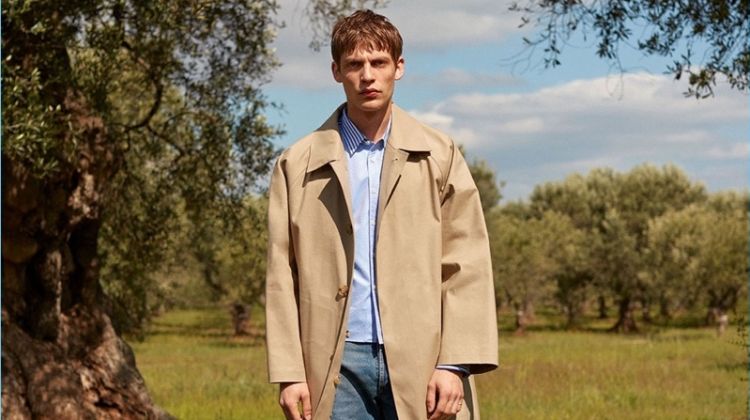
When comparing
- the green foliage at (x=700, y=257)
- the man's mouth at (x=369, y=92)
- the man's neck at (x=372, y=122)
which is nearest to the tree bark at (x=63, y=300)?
the man's neck at (x=372, y=122)

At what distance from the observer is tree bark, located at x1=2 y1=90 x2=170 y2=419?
38.2ft

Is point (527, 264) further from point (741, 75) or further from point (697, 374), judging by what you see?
point (741, 75)

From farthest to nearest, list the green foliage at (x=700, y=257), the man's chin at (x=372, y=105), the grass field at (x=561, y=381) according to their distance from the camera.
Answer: the green foliage at (x=700, y=257) < the grass field at (x=561, y=381) < the man's chin at (x=372, y=105)

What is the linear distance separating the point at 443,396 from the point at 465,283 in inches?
17.0

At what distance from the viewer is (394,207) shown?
4.27 meters

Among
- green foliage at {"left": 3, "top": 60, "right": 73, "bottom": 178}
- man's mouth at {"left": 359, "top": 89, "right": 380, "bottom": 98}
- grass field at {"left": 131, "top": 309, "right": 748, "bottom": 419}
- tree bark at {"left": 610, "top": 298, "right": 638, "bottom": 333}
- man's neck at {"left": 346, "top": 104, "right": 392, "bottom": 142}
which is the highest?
green foliage at {"left": 3, "top": 60, "right": 73, "bottom": 178}

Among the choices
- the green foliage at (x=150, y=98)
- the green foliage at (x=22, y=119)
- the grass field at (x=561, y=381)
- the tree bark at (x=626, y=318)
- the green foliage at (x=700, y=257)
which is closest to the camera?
the green foliage at (x=22, y=119)

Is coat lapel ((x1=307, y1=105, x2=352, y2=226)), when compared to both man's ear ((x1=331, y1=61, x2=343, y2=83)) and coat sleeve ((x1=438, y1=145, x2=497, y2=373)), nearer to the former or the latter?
man's ear ((x1=331, y1=61, x2=343, y2=83))

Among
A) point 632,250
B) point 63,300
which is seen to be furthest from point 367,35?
point 632,250

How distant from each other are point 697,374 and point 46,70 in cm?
1953

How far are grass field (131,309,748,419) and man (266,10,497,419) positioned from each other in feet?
29.0

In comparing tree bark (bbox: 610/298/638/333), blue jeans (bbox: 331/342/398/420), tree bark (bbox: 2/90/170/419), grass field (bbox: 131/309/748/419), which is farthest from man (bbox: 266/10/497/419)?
tree bark (bbox: 610/298/638/333)

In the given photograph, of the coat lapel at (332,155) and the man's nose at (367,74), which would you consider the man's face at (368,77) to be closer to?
the man's nose at (367,74)

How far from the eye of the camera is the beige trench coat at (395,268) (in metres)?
4.18
